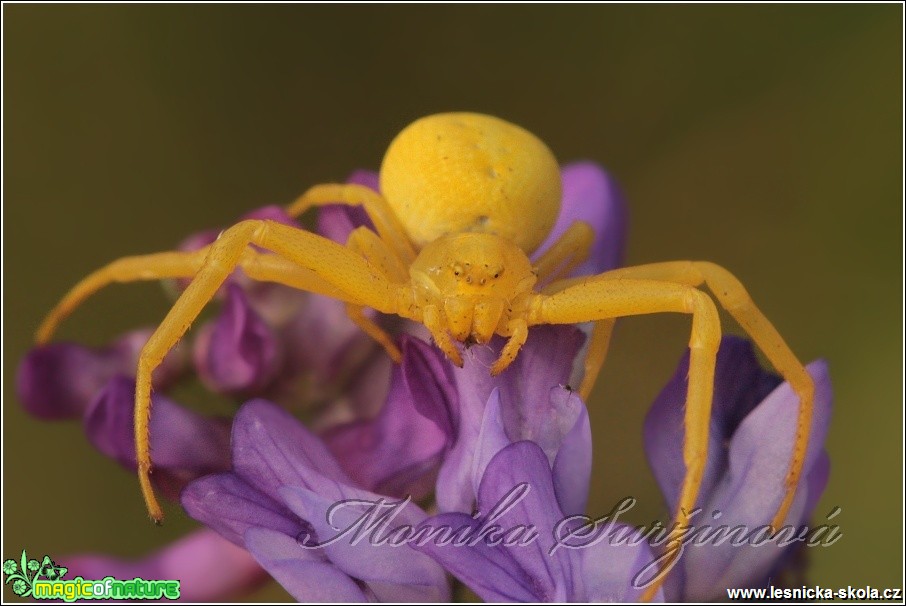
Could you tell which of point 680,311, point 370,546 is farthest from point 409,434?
point 680,311

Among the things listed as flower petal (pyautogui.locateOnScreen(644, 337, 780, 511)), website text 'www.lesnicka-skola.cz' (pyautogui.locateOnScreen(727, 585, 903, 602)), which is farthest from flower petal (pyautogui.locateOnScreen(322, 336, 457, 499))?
website text 'www.lesnicka-skola.cz' (pyautogui.locateOnScreen(727, 585, 903, 602))

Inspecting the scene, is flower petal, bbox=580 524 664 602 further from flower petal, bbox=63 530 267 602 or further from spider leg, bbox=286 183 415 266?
spider leg, bbox=286 183 415 266

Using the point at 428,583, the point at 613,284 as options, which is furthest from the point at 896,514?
the point at 428,583

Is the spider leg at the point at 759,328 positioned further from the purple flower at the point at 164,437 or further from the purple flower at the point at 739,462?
the purple flower at the point at 164,437

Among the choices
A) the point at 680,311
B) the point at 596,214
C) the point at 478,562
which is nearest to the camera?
the point at 478,562

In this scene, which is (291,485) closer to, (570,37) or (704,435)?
(704,435)

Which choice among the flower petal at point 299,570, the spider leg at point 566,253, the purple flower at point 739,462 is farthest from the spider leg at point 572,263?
the flower petal at point 299,570

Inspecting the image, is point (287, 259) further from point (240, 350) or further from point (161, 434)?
point (161, 434)
